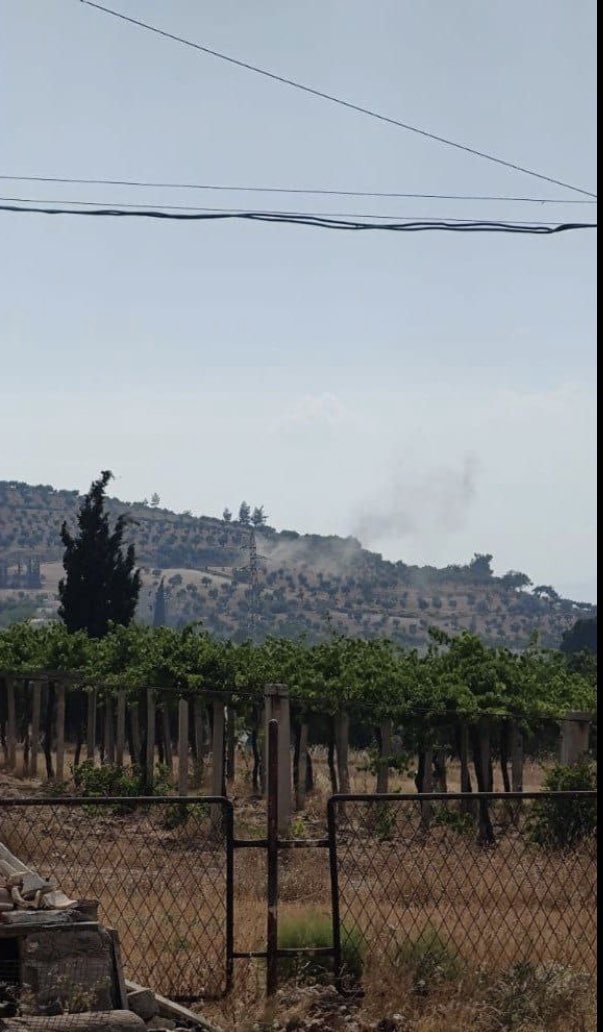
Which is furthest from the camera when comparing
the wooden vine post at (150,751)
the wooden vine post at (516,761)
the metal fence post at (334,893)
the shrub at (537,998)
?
the wooden vine post at (150,751)

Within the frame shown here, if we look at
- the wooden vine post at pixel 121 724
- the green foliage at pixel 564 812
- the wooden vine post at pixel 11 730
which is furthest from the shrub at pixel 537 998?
the wooden vine post at pixel 11 730

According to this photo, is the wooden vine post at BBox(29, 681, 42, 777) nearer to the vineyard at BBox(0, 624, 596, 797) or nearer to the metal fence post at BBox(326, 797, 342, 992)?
the vineyard at BBox(0, 624, 596, 797)

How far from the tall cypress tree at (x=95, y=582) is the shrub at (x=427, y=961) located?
3705 cm

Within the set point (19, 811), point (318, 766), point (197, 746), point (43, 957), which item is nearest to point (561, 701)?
point (197, 746)

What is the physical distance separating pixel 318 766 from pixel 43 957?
28.1 meters

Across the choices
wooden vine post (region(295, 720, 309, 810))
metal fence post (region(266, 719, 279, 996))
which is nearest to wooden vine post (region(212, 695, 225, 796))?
wooden vine post (region(295, 720, 309, 810))

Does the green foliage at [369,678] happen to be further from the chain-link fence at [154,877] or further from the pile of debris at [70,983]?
the pile of debris at [70,983]

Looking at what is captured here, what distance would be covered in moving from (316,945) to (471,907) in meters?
2.40

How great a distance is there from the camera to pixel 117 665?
2734cm

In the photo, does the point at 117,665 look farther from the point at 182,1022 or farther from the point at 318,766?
the point at 182,1022

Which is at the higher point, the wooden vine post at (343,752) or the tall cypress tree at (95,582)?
the tall cypress tree at (95,582)

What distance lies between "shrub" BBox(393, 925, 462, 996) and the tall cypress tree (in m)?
37.0

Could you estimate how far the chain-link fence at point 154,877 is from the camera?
851cm

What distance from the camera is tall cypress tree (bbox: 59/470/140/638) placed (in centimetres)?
4616
